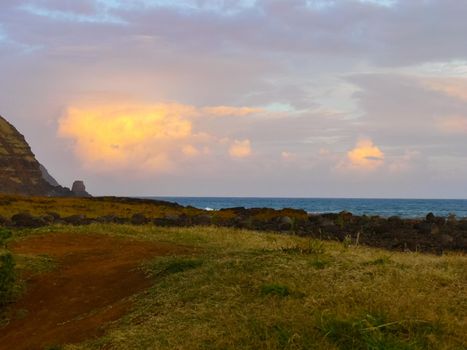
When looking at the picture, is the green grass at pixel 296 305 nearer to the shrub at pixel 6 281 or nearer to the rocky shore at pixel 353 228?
the shrub at pixel 6 281

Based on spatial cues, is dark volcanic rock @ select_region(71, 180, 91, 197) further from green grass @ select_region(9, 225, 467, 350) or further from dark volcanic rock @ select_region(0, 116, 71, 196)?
green grass @ select_region(9, 225, 467, 350)

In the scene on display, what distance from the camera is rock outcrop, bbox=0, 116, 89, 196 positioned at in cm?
8688

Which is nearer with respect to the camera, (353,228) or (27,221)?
(27,221)

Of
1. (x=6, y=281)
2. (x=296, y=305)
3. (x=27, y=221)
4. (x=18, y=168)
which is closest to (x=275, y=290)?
(x=296, y=305)

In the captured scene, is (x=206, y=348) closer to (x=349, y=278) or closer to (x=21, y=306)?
(x=349, y=278)

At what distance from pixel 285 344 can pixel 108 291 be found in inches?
204

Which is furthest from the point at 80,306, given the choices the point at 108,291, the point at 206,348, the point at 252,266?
the point at 206,348

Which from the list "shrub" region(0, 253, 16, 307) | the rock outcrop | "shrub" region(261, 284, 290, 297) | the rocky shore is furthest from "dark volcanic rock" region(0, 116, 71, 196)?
"shrub" region(261, 284, 290, 297)

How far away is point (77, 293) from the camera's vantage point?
11086mm

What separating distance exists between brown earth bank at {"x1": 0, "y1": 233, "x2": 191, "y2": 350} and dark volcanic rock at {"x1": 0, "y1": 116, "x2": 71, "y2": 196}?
7584 cm

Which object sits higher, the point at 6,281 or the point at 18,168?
the point at 18,168

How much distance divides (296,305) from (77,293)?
17.0 ft

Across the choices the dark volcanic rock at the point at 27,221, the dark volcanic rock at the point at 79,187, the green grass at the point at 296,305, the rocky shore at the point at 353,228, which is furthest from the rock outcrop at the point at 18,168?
the green grass at the point at 296,305

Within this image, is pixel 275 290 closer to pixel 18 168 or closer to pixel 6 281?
pixel 6 281
